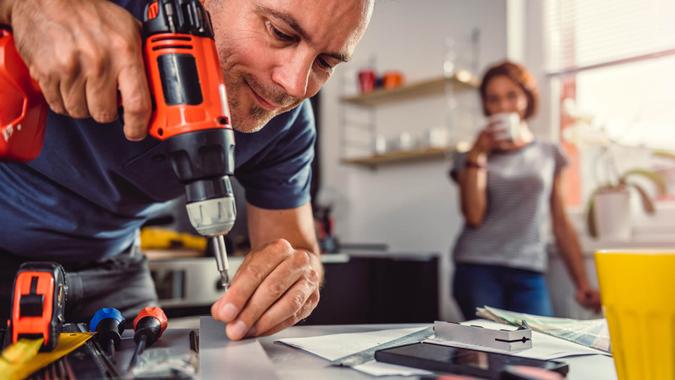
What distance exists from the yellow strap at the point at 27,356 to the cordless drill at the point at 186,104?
177 mm

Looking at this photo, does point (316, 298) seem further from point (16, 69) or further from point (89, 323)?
point (16, 69)

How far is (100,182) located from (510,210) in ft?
5.67

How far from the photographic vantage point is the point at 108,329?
2.18 ft

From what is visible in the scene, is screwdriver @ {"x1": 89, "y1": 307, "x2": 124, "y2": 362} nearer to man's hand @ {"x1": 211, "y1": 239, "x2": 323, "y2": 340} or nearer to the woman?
man's hand @ {"x1": 211, "y1": 239, "x2": 323, "y2": 340}

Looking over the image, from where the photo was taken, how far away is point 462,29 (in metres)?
2.93

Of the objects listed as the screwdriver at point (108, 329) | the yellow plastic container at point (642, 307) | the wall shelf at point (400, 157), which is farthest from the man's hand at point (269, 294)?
the wall shelf at point (400, 157)

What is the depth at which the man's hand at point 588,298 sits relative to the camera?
2.31 meters

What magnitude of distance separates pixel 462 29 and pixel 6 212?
7.83 feet

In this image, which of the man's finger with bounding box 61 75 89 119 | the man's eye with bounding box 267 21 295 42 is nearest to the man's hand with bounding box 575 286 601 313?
the man's eye with bounding box 267 21 295 42

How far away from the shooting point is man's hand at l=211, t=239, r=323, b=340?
2.35 feet

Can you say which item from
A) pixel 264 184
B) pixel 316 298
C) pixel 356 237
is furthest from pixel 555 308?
pixel 316 298

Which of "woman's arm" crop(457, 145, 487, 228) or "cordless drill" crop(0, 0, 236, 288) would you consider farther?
"woman's arm" crop(457, 145, 487, 228)

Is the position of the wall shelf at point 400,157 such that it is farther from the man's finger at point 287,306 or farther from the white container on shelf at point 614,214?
the man's finger at point 287,306

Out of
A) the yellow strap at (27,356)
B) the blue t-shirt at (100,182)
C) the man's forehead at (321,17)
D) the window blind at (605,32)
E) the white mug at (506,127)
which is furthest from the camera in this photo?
the window blind at (605,32)
